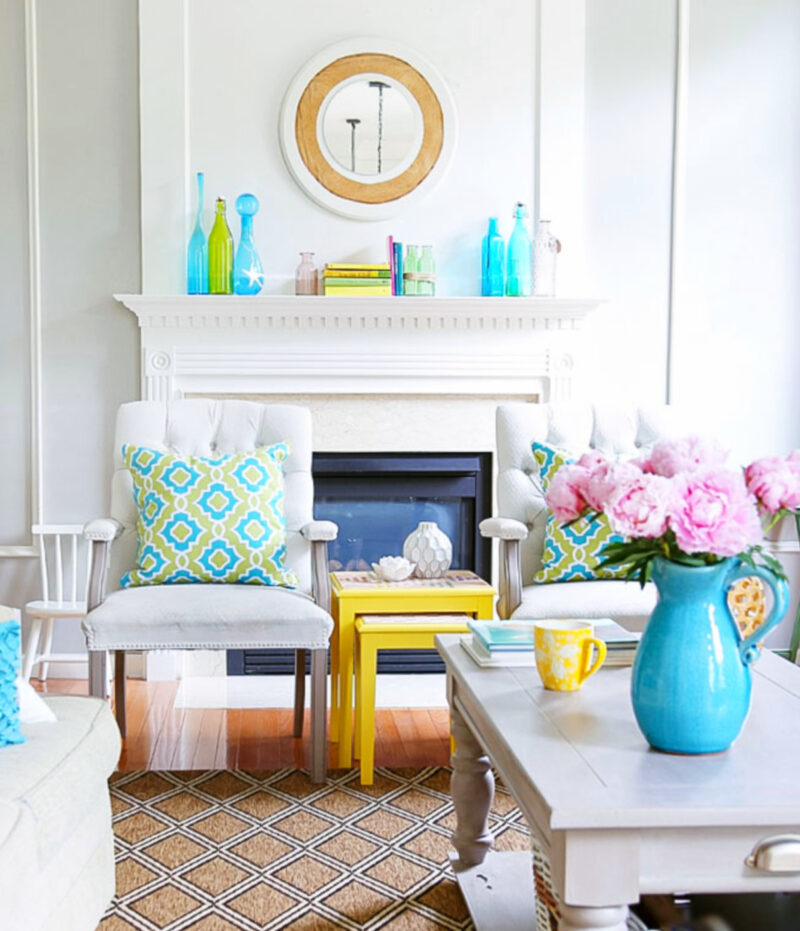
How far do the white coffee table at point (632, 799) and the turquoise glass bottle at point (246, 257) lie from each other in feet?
7.57

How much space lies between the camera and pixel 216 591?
110 inches

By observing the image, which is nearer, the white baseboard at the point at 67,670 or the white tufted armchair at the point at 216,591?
the white tufted armchair at the point at 216,591

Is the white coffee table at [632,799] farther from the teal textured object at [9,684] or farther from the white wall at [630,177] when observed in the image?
the white wall at [630,177]

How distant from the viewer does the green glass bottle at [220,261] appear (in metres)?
3.73

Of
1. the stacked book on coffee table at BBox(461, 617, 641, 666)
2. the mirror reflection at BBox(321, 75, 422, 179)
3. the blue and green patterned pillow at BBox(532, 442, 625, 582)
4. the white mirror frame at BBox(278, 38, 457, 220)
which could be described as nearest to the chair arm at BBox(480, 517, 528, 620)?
the blue and green patterned pillow at BBox(532, 442, 625, 582)

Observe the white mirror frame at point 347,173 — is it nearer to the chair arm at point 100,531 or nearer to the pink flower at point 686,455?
the chair arm at point 100,531

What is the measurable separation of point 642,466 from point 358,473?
250 centimetres

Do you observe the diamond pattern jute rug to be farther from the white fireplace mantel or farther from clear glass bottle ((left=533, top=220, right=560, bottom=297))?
clear glass bottle ((left=533, top=220, right=560, bottom=297))

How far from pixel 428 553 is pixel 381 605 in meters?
0.24

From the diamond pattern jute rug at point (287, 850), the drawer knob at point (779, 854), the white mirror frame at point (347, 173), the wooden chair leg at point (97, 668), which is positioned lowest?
the diamond pattern jute rug at point (287, 850)

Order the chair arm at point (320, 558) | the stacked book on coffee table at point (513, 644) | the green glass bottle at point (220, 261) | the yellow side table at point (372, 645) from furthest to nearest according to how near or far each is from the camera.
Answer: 1. the green glass bottle at point (220, 261)
2. the chair arm at point (320, 558)
3. the yellow side table at point (372, 645)
4. the stacked book on coffee table at point (513, 644)

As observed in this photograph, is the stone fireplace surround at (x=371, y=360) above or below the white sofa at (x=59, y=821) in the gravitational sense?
above

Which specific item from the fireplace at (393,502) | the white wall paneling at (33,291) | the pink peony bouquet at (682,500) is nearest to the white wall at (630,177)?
the fireplace at (393,502)

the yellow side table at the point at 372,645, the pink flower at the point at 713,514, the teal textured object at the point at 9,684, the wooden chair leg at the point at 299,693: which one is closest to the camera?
the pink flower at the point at 713,514
